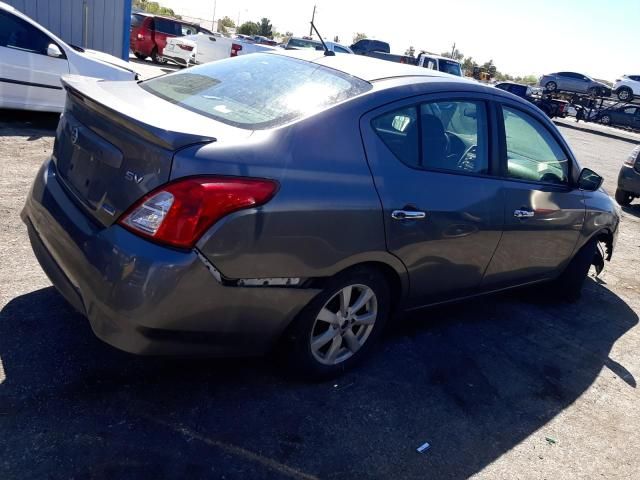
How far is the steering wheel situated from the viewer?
11.1 ft

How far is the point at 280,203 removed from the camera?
247 cm

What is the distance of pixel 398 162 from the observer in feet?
9.79

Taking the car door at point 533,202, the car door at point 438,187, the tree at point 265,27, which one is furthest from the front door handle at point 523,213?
the tree at point 265,27

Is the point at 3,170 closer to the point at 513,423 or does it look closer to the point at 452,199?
the point at 452,199

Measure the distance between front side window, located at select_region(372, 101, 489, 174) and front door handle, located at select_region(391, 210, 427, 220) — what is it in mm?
261

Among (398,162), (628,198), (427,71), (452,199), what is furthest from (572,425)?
(628,198)

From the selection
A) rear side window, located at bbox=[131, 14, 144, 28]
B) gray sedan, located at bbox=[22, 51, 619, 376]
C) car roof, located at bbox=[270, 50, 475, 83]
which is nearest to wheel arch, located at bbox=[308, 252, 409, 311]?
gray sedan, located at bbox=[22, 51, 619, 376]

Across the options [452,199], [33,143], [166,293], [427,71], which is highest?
[427,71]

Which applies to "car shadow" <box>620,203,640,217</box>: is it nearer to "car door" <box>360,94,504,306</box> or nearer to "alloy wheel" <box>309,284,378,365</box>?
"car door" <box>360,94,504,306</box>

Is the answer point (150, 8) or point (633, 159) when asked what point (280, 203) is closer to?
point (633, 159)

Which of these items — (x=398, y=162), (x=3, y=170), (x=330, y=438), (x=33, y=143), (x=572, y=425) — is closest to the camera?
(x=330, y=438)

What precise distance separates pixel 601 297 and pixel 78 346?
4458 mm

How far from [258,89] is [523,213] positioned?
1.93 meters

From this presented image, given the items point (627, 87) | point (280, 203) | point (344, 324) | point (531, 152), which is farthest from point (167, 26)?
point (627, 87)
